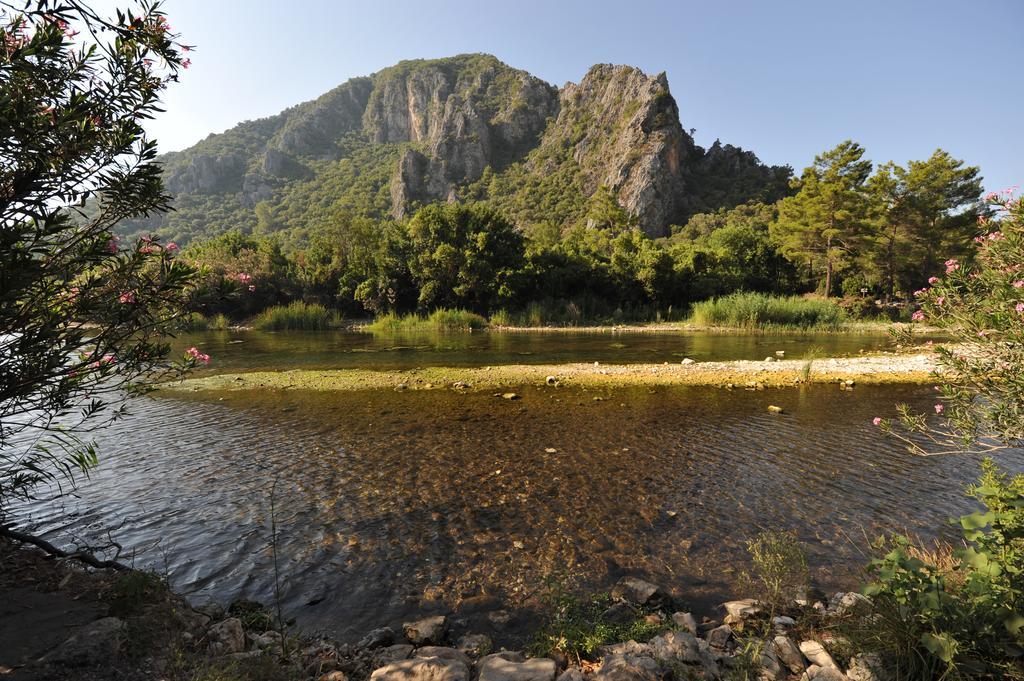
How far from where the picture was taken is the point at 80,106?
3.71m

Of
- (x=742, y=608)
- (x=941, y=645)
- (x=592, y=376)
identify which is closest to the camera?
(x=941, y=645)

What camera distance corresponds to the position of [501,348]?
26891mm

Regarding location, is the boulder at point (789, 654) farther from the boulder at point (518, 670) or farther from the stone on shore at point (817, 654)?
the boulder at point (518, 670)

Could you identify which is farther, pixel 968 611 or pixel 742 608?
pixel 742 608

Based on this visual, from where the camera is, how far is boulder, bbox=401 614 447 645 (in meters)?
4.18

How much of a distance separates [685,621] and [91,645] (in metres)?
4.80

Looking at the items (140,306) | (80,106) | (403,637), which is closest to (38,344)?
(140,306)

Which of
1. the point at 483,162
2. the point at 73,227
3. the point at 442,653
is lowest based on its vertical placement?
the point at 442,653

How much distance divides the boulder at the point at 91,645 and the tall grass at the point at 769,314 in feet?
124

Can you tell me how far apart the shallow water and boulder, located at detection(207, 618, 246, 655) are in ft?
2.61

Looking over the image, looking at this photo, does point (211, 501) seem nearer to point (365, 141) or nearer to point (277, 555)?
point (277, 555)

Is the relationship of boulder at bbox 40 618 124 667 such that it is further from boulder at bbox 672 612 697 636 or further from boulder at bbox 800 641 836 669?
boulder at bbox 800 641 836 669

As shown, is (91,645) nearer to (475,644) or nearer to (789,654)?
(475,644)

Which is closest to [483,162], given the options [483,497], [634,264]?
[634,264]
